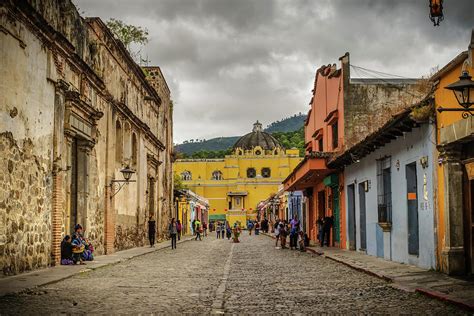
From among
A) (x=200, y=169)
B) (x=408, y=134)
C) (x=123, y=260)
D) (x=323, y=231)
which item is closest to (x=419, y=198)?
(x=408, y=134)

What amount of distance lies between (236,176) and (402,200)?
80374mm

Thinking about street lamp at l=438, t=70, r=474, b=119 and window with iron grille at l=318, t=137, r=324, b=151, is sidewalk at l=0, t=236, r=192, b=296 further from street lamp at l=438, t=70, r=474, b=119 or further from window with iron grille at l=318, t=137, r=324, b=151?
window with iron grille at l=318, t=137, r=324, b=151

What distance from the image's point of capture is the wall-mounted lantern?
9000 mm

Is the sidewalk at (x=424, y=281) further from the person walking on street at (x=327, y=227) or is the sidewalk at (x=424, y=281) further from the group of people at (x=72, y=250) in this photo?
the person walking on street at (x=327, y=227)

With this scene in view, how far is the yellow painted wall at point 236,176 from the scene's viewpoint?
314ft

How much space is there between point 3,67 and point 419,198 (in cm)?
909

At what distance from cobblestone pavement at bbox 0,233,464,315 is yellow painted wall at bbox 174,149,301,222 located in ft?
265

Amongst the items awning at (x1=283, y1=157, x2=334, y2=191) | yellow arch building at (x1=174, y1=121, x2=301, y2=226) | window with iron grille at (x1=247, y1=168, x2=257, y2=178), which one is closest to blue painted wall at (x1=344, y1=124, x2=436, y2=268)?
awning at (x1=283, y1=157, x2=334, y2=191)

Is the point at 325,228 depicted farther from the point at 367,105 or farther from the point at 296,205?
the point at 296,205

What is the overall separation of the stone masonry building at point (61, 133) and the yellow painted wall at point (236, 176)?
2648 inches

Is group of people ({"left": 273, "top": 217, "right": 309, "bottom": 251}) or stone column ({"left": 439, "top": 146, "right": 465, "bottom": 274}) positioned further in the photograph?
group of people ({"left": 273, "top": 217, "right": 309, "bottom": 251})

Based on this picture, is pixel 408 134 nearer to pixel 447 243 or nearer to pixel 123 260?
pixel 447 243

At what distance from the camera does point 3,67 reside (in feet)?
40.6

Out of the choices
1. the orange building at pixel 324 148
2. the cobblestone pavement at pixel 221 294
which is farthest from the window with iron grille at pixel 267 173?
the cobblestone pavement at pixel 221 294
